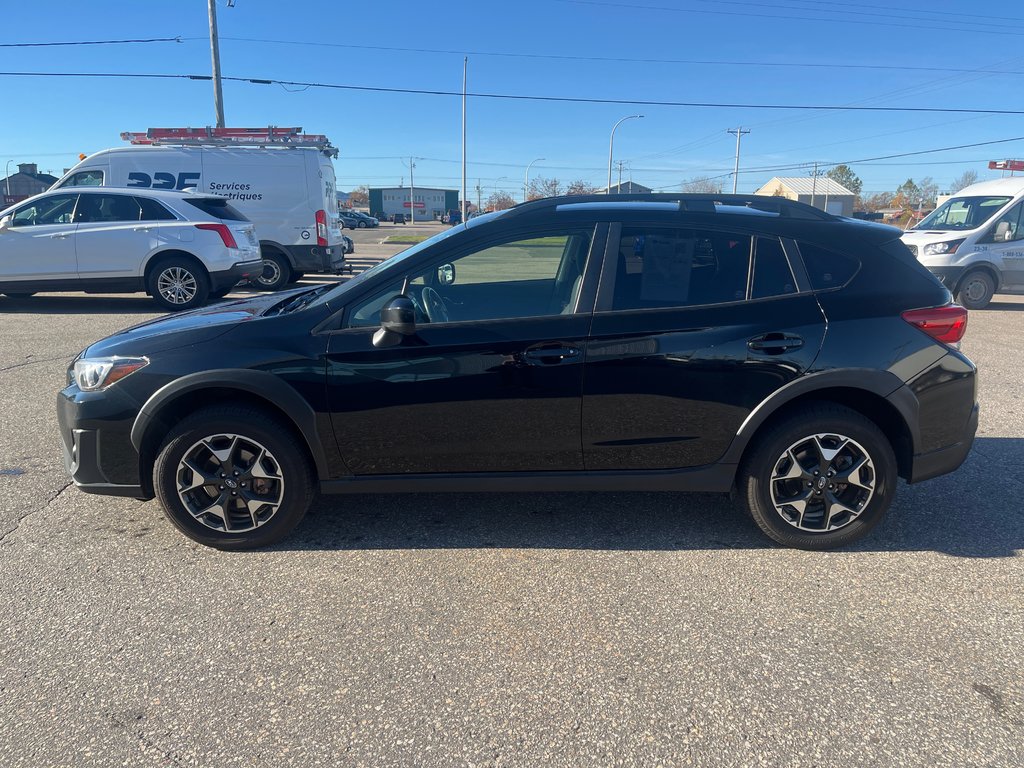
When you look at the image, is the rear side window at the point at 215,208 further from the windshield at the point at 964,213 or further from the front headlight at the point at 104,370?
the windshield at the point at 964,213

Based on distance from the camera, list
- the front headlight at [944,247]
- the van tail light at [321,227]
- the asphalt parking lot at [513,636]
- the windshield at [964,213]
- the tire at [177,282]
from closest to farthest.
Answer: the asphalt parking lot at [513,636], the tire at [177,282], the front headlight at [944,247], the windshield at [964,213], the van tail light at [321,227]

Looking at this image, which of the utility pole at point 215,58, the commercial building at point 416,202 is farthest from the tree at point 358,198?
the utility pole at point 215,58

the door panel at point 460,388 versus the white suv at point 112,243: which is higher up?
the white suv at point 112,243

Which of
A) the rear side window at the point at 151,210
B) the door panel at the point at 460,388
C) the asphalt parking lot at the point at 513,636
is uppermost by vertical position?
the rear side window at the point at 151,210

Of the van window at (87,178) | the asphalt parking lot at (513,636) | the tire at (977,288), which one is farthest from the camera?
the van window at (87,178)

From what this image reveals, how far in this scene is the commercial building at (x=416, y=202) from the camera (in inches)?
3684

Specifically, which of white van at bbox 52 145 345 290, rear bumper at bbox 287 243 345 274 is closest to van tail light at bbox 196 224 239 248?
white van at bbox 52 145 345 290

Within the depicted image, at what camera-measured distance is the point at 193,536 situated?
3.46 meters

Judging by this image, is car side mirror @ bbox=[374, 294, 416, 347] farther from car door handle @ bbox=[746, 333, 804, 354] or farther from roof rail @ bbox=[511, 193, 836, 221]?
car door handle @ bbox=[746, 333, 804, 354]

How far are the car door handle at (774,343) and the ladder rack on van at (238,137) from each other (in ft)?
39.1

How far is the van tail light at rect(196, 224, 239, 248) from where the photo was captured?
10.6m

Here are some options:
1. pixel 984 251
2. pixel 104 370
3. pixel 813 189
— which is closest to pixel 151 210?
pixel 104 370

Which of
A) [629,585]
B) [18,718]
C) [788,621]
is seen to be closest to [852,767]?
[788,621]

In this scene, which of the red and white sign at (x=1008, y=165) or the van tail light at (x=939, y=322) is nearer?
the van tail light at (x=939, y=322)
